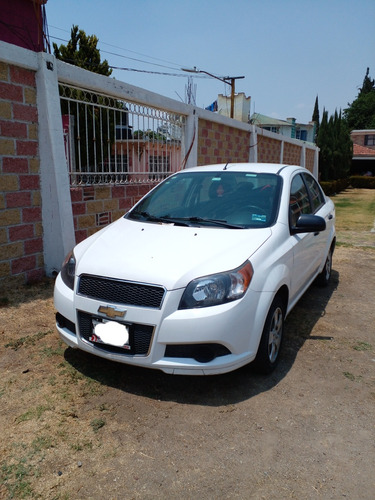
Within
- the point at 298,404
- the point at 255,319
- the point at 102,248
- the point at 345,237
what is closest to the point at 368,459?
the point at 298,404

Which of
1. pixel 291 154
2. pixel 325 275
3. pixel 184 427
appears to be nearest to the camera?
pixel 184 427

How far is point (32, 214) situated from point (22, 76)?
1.61 meters

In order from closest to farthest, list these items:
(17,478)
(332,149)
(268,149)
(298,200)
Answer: (17,478) → (298,200) → (268,149) → (332,149)

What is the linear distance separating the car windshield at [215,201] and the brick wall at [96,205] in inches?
78.2

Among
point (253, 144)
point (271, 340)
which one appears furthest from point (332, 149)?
point (271, 340)

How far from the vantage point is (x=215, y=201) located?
152 inches

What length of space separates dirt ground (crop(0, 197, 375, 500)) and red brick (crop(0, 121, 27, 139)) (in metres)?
2.32

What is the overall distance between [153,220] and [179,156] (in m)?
5.18

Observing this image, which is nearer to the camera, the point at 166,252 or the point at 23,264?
the point at 166,252

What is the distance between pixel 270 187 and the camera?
3.86 metres

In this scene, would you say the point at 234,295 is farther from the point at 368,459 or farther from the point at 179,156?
the point at 179,156

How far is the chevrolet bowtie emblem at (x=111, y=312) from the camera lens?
8.81 ft

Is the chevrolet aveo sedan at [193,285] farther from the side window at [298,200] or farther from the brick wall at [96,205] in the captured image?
the brick wall at [96,205]

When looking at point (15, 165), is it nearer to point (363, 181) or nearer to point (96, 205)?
point (96, 205)
